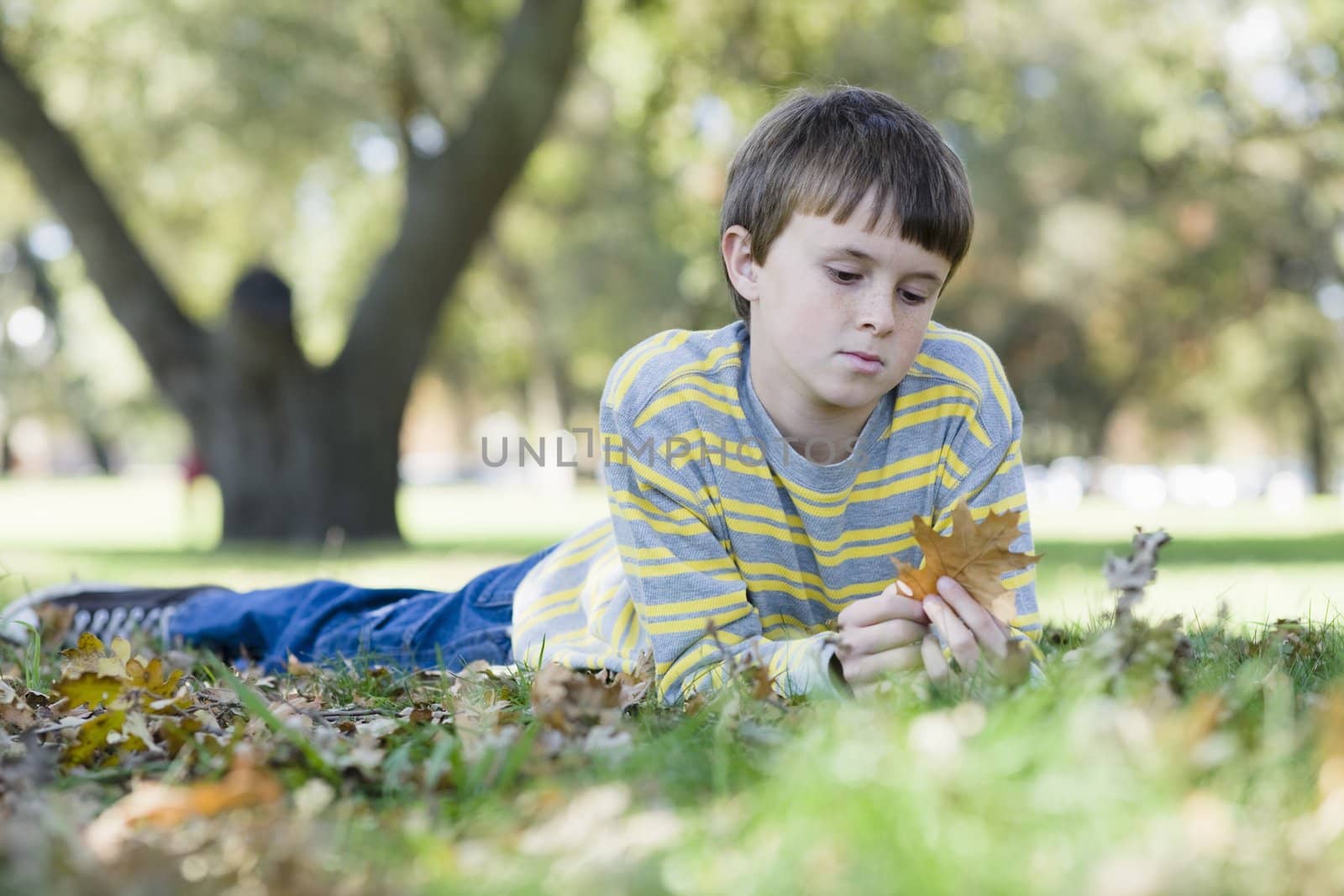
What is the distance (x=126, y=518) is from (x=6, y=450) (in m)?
34.9

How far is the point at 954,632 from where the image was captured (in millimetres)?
2516

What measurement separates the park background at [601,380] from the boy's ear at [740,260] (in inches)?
31.1

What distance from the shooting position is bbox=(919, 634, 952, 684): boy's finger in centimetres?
247

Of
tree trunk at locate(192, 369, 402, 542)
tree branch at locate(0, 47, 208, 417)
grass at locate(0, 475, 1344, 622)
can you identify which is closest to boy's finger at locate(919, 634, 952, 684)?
grass at locate(0, 475, 1344, 622)

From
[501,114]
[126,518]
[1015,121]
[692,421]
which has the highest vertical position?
[1015,121]

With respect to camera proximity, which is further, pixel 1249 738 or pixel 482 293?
pixel 482 293

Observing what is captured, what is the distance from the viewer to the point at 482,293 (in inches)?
1340

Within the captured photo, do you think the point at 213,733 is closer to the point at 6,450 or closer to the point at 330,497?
the point at 330,497

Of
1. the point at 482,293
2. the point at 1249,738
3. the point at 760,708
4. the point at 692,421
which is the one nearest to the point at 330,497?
the point at 692,421

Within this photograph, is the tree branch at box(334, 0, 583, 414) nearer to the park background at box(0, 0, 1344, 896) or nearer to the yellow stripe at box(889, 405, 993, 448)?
the park background at box(0, 0, 1344, 896)

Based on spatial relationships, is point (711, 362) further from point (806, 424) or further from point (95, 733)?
point (95, 733)

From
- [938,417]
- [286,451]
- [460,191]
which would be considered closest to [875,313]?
[938,417]

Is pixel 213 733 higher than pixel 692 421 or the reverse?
the reverse

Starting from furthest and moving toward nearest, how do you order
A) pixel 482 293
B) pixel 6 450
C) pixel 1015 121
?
pixel 6 450, pixel 482 293, pixel 1015 121
